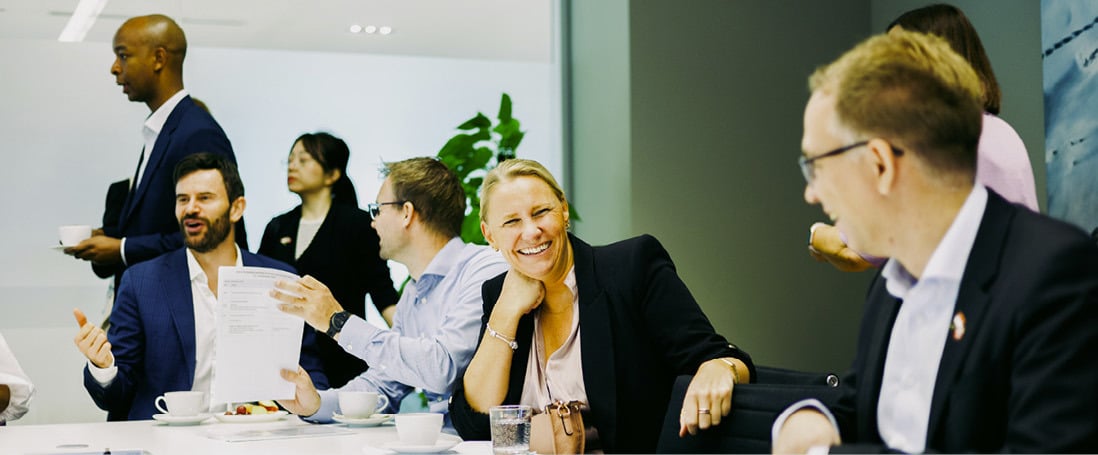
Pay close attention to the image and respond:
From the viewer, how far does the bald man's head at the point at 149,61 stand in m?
4.55

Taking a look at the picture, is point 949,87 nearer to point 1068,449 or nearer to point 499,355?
point 1068,449

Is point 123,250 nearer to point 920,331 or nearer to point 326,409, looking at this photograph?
point 326,409

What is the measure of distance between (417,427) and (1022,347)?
1206 mm

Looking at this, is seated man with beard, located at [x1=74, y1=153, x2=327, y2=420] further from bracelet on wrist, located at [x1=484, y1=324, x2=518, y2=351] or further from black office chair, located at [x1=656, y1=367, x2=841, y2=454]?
black office chair, located at [x1=656, y1=367, x2=841, y2=454]

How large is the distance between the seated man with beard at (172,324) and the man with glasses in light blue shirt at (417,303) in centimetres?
46

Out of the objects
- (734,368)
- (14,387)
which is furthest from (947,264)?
(14,387)

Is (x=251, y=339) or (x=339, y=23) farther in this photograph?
(x=339, y=23)

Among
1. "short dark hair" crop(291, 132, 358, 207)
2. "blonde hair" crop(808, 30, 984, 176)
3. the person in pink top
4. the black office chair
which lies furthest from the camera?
"short dark hair" crop(291, 132, 358, 207)

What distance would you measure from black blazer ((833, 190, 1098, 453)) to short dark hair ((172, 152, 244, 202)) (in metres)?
2.98

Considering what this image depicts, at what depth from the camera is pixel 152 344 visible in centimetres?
348

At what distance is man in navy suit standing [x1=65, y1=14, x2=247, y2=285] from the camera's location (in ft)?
13.8

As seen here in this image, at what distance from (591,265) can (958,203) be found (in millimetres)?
1227

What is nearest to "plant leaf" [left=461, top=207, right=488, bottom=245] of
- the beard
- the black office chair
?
the beard

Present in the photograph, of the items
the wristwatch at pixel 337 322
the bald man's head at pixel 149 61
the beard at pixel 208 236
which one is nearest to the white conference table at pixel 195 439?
the wristwatch at pixel 337 322
